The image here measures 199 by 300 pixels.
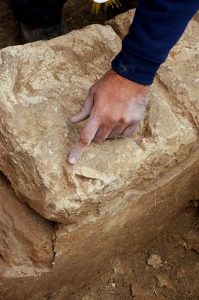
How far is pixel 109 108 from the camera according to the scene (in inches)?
61.3

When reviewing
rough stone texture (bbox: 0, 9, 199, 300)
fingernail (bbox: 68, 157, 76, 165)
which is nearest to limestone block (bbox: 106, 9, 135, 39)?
rough stone texture (bbox: 0, 9, 199, 300)

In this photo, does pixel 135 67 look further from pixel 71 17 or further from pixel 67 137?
pixel 71 17

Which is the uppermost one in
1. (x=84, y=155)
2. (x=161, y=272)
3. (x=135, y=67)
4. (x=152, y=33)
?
(x=152, y=33)

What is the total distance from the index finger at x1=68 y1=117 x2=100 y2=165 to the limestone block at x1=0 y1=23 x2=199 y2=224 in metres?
0.04

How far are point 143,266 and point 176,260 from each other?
0.46 feet

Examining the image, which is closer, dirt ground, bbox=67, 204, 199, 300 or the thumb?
the thumb

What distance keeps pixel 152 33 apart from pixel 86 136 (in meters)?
0.34

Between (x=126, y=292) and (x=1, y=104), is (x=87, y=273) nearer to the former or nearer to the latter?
(x=126, y=292)

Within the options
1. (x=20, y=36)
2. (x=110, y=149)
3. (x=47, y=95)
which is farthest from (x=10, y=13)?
(x=110, y=149)

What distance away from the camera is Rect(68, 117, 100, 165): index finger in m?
1.56

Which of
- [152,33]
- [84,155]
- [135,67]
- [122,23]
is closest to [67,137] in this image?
[84,155]

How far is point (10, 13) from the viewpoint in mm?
2701

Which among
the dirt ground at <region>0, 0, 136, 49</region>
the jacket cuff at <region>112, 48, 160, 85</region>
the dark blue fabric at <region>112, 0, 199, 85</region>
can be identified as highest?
the dark blue fabric at <region>112, 0, 199, 85</region>

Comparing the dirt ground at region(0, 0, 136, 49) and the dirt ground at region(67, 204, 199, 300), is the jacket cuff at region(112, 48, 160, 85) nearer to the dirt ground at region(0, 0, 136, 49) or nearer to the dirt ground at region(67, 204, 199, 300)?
the dirt ground at region(67, 204, 199, 300)
